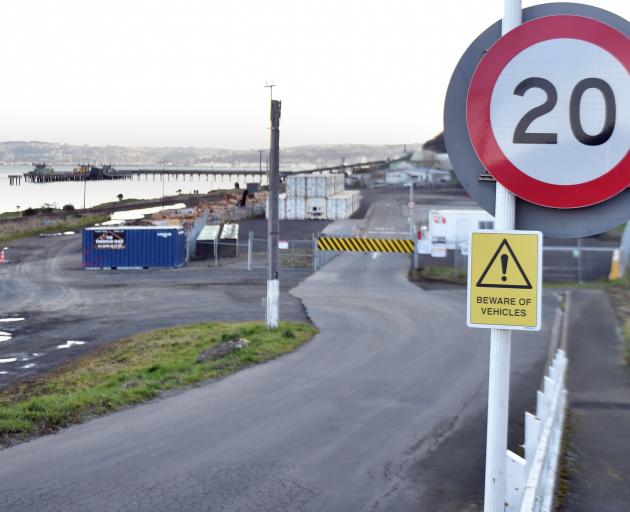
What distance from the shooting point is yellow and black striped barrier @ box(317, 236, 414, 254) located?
113ft

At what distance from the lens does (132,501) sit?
8.85 m

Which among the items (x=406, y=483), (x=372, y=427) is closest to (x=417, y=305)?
(x=372, y=427)

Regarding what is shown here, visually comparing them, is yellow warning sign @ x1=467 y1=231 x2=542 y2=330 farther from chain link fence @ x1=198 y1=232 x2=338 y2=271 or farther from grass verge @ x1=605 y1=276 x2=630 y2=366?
chain link fence @ x1=198 y1=232 x2=338 y2=271

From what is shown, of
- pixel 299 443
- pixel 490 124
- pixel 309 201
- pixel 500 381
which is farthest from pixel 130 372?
pixel 309 201

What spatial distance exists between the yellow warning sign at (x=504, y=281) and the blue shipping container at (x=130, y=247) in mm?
39835

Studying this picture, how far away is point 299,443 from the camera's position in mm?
11406

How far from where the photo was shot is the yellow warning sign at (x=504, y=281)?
382cm

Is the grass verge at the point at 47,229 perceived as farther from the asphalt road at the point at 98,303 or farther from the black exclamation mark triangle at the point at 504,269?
the black exclamation mark triangle at the point at 504,269

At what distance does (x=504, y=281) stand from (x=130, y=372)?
14784 millimetres

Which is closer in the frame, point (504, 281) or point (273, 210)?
point (504, 281)

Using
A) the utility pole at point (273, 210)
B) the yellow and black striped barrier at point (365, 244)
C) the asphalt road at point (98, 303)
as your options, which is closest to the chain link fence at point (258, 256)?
the asphalt road at point (98, 303)

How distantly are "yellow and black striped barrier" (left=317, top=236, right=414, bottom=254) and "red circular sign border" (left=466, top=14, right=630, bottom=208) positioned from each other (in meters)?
30.6

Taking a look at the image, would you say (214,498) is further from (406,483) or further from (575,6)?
(575,6)

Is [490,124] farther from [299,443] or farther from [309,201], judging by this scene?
[309,201]
